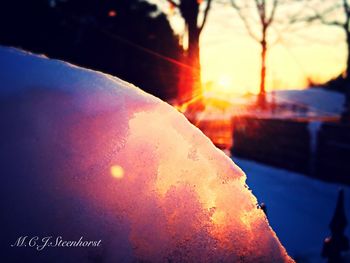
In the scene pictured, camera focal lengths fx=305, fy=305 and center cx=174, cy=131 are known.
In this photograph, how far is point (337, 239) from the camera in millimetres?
3635

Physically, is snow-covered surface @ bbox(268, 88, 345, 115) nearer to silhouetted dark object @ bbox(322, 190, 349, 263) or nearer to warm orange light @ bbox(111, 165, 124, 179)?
Result: silhouetted dark object @ bbox(322, 190, 349, 263)

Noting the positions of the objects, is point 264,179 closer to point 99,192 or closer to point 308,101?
point 99,192

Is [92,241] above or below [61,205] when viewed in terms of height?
below

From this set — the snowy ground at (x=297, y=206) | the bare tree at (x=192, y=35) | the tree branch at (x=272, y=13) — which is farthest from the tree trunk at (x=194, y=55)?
the tree branch at (x=272, y=13)

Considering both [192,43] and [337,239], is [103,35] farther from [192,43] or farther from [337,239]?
[337,239]

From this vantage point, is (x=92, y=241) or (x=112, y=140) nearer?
(x=92, y=241)

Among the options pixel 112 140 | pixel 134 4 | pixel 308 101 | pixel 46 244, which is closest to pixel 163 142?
pixel 112 140

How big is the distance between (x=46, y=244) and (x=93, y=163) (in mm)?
301

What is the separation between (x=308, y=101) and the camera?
147ft

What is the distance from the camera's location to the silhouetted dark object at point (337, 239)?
3600 mm
